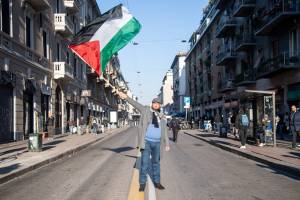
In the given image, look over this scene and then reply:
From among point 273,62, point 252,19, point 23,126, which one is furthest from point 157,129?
point 252,19

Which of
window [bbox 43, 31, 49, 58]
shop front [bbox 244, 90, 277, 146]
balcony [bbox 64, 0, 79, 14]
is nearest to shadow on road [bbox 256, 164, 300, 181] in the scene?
shop front [bbox 244, 90, 277, 146]

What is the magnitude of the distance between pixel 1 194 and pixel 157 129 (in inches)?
129

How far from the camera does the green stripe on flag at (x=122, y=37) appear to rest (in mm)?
15430

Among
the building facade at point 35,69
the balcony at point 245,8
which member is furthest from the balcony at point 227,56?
the building facade at point 35,69

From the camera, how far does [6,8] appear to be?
22328 mm

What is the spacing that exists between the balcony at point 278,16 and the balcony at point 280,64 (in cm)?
229

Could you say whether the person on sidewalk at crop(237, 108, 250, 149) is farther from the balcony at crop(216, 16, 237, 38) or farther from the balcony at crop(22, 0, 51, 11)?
the balcony at crop(216, 16, 237, 38)

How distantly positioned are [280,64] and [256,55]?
948 centimetres

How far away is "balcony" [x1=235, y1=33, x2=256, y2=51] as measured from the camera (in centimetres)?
3767

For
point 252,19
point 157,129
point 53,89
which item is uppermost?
point 252,19

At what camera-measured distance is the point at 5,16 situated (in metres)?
22.1

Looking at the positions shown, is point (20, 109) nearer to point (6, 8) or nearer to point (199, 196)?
point (6, 8)

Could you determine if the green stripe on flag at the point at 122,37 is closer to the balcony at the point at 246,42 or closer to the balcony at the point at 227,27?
the balcony at the point at 246,42

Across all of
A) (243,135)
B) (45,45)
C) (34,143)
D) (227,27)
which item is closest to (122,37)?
(34,143)
